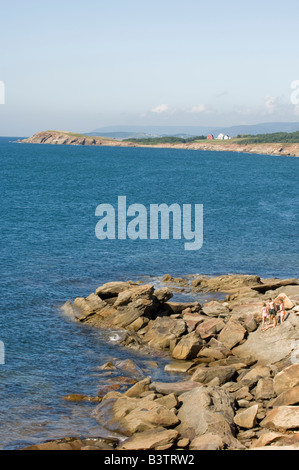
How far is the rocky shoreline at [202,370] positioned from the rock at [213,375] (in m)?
0.05

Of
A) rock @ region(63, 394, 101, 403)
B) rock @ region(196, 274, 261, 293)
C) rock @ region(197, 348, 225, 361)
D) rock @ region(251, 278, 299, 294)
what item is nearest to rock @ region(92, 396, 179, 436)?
rock @ region(63, 394, 101, 403)

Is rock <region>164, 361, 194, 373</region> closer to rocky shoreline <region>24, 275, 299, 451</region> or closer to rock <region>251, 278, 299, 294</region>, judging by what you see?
rocky shoreline <region>24, 275, 299, 451</region>

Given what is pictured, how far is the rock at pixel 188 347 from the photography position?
113ft

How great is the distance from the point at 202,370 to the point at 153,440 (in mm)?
7847

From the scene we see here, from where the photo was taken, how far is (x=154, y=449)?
23.1 metres

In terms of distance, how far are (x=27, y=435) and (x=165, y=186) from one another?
101 m

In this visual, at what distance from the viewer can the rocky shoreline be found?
2389 centimetres

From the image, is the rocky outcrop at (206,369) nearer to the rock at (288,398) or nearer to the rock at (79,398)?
the rock at (288,398)

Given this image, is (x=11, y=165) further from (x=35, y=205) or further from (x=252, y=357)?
(x=252, y=357)

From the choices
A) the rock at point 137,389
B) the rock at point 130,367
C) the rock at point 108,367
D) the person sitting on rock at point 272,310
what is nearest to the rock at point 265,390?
the rock at point 137,389

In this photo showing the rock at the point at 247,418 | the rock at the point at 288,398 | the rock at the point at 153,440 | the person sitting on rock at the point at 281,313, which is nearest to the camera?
the rock at the point at 153,440

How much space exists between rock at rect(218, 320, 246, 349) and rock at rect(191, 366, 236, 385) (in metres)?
4.30
